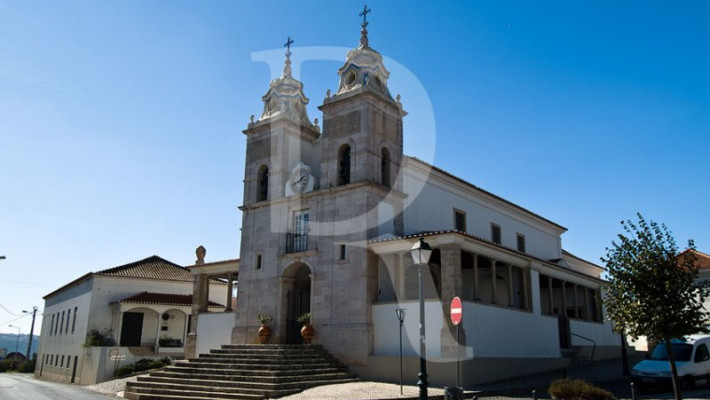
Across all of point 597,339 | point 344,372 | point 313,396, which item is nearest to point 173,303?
point 344,372

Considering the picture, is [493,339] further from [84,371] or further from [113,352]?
[84,371]

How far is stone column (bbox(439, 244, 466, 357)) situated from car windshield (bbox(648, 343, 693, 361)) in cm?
643

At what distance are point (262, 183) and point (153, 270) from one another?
54.3ft

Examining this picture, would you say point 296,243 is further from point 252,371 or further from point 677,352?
point 677,352

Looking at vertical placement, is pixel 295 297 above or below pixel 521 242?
below

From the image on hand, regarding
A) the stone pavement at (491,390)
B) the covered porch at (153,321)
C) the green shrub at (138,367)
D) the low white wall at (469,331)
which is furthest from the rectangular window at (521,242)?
the green shrub at (138,367)

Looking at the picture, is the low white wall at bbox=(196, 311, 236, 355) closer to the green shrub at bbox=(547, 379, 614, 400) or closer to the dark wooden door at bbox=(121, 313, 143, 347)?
the dark wooden door at bbox=(121, 313, 143, 347)

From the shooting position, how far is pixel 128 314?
36062mm

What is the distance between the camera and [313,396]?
56.8 feet

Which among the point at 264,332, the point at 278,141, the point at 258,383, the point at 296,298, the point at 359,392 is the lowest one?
the point at 359,392

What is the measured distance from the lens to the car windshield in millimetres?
19297

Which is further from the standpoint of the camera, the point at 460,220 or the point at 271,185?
the point at 460,220

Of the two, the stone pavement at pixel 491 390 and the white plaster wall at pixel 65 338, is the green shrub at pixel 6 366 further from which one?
the stone pavement at pixel 491 390

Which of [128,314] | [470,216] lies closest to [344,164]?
[470,216]
